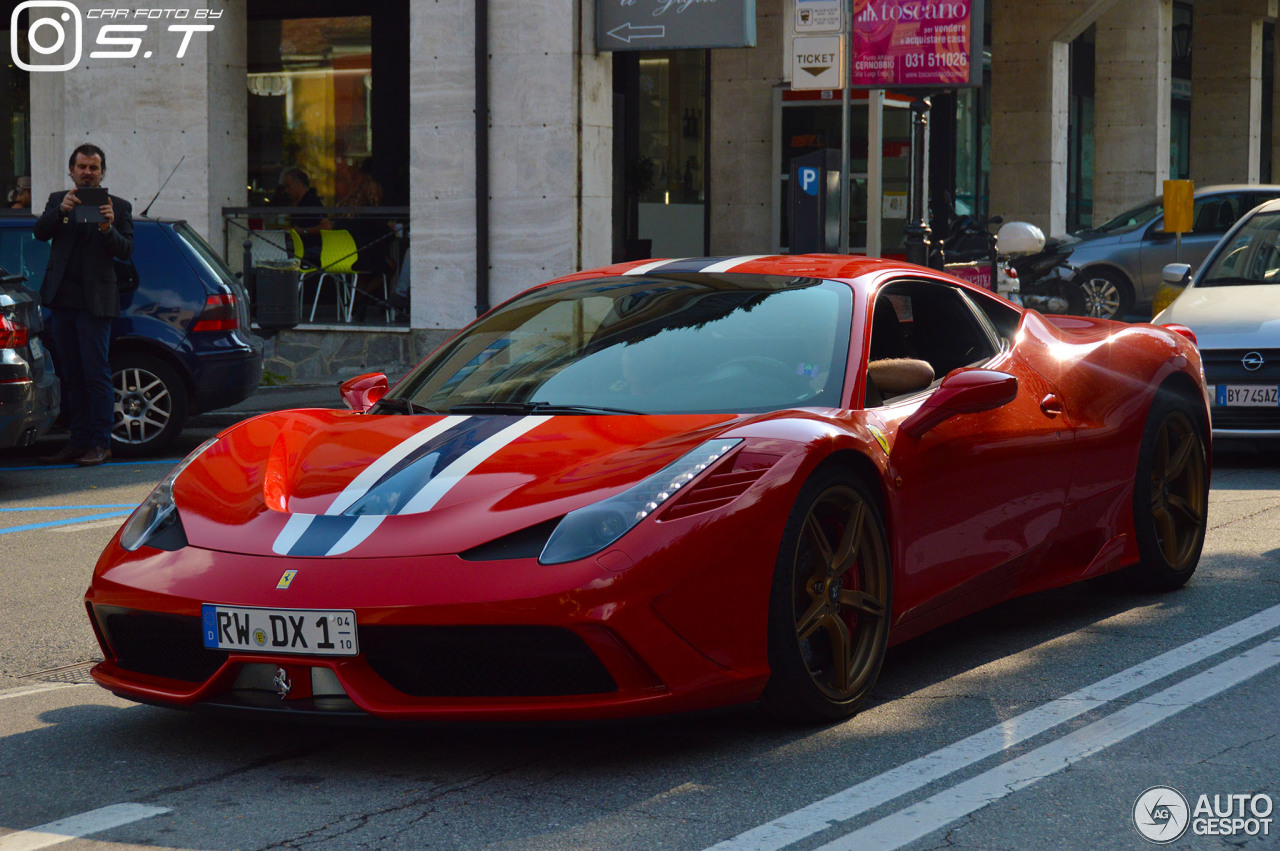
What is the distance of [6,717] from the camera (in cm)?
470

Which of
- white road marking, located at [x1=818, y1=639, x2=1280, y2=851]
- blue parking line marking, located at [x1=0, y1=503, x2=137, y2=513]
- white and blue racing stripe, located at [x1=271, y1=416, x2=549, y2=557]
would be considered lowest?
blue parking line marking, located at [x1=0, y1=503, x2=137, y2=513]

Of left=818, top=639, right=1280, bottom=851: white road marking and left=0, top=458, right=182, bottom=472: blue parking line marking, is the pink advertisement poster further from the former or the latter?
left=818, top=639, right=1280, bottom=851: white road marking

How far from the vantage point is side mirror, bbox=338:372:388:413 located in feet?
18.1

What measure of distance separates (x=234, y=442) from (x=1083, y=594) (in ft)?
10.9

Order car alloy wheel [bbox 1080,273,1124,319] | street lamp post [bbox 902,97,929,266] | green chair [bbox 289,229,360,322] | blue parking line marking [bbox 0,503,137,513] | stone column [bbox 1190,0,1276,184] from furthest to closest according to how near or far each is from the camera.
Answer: stone column [bbox 1190,0,1276,184] → car alloy wheel [bbox 1080,273,1124,319] → green chair [bbox 289,229,360,322] → street lamp post [bbox 902,97,929,266] → blue parking line marking [bbox 0,503,137,513]

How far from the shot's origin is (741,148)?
81.1ft

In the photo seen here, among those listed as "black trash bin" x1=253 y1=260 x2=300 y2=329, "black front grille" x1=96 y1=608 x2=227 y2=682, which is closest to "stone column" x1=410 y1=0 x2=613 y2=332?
"black trash bin" x1=253 y1=260 x2=300 y2=329

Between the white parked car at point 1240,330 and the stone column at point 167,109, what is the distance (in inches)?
392

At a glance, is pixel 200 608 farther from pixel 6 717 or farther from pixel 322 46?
pixel 322 46

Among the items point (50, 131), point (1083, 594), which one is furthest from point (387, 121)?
point (1083, 594)

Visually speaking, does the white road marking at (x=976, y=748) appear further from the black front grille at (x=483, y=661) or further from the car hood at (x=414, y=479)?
the car hood at (x=414, y=479)

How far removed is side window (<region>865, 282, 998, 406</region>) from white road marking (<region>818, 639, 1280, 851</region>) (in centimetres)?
112

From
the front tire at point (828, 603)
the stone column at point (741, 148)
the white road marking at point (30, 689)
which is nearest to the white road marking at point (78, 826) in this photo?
the white road marking at point (30, 689)

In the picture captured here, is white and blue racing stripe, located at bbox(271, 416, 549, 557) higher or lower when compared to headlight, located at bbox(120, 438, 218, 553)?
higher
